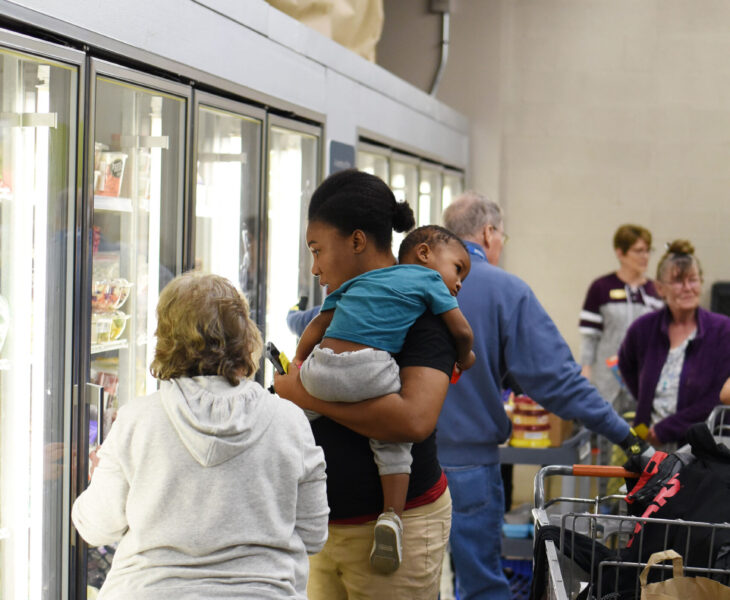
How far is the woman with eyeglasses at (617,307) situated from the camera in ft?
20.5

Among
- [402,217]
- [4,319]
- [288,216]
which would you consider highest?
[288,216]

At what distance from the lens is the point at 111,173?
3.08m

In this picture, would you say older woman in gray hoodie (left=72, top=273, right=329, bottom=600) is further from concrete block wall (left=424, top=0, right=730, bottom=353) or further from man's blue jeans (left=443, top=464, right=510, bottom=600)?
concrete block wall (left=424, top=0, right=730, bottom=353)

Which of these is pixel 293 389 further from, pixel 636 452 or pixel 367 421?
pixel 636 452

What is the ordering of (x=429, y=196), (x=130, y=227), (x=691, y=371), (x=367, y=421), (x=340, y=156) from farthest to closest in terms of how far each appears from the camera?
(x=429, y=196) < (x=340, y=156) < (x=691, y=371) < (x=130, y=227) < (x=367, y=421)

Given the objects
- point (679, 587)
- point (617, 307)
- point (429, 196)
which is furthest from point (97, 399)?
point (429, 196)

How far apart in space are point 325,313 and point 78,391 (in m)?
0.90

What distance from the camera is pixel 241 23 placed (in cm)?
364

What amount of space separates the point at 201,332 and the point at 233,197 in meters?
2.12

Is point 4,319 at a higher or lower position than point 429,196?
lower

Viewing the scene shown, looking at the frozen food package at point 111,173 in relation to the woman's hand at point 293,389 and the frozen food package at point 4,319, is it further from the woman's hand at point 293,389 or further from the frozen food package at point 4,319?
the woman's hand at point 293,389

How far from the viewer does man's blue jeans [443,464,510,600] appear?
308 centimetres

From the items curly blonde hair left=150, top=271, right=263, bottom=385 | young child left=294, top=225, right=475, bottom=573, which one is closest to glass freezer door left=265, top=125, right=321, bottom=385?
young child left=294, top=225, right=475, bottom=573

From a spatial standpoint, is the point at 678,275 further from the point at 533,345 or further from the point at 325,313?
the point at 325,313
